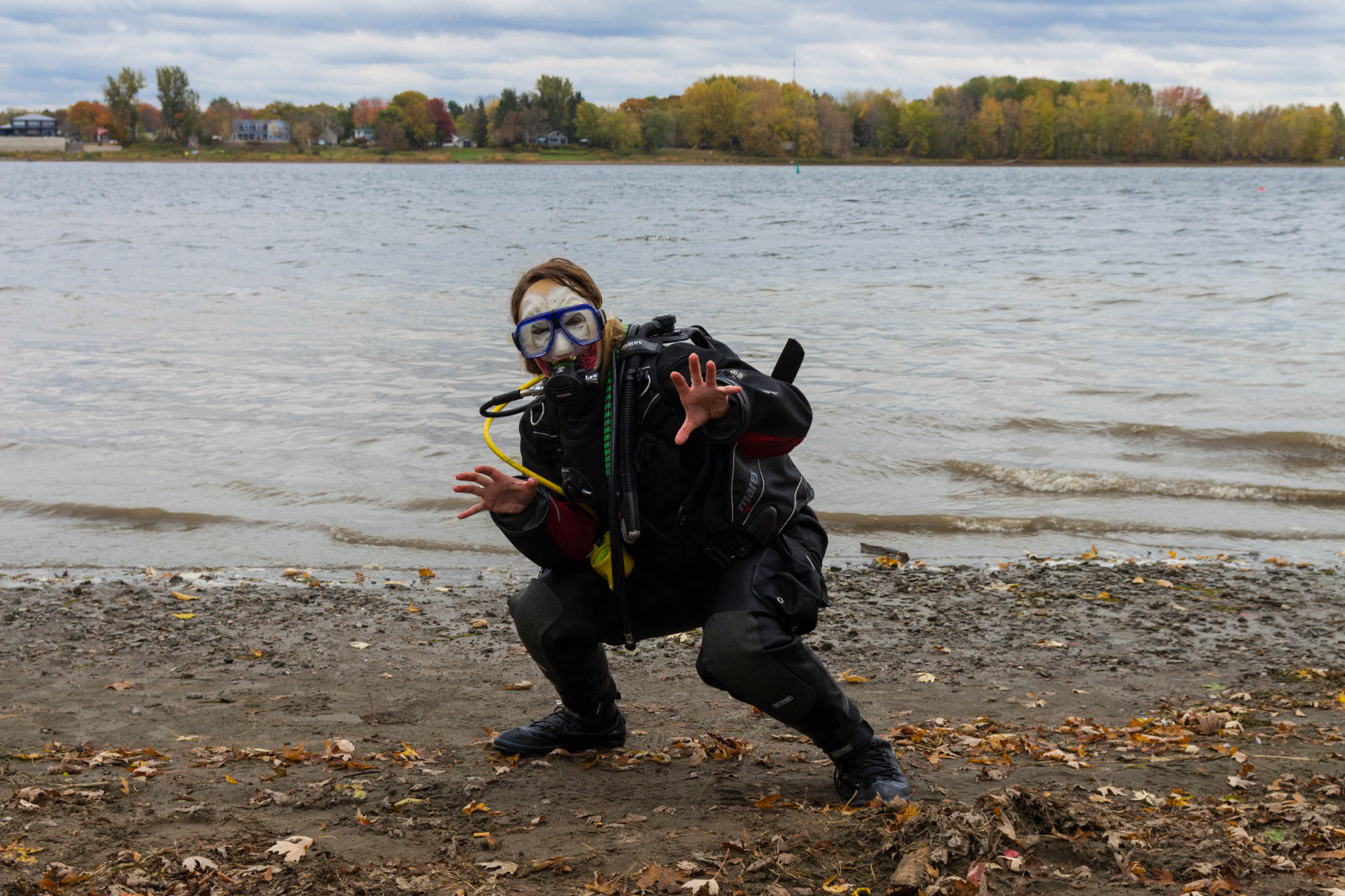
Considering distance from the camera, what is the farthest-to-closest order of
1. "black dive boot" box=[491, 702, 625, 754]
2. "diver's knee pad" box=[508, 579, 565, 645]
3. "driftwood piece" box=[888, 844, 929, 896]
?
"black dive boot" box=[491, 702, 625, 754]
"diver's knee pad" box=[508, 579, 565, 645]
"driftwood piece" box=[888, 844, 929, 896]

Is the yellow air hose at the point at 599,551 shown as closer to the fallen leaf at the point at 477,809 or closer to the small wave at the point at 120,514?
the fallen leaf at the point at 477,809

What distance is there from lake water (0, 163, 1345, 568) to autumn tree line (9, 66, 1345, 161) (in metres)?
110

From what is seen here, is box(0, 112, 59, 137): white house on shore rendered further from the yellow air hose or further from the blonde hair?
the yellow air hose

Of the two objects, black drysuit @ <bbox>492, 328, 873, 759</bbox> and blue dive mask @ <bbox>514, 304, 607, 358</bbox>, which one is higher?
blue dive mask @ <bbox>514, 304, 607, 358</bbox>

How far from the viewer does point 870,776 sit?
3.75 m

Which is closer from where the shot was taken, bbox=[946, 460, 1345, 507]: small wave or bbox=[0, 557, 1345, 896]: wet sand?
bbox=[0, 557, 1345, 896]: wet sand

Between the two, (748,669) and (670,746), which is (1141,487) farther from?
(748,669)

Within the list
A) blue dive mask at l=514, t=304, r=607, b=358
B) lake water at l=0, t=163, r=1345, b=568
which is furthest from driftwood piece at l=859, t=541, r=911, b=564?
blue dive mask at l=514, t=304, r=607, b=358

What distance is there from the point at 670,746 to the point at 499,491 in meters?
1.45

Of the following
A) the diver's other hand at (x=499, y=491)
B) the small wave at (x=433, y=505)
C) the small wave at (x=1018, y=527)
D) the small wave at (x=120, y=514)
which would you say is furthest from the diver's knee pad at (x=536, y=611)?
the small wave at (x=120, y=514)

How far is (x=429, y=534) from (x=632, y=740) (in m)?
4.76

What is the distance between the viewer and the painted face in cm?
378

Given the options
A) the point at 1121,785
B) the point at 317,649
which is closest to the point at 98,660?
the point at 317,649

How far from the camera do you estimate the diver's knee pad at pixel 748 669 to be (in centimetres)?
358
